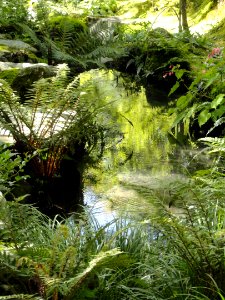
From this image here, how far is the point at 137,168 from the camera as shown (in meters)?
4.88

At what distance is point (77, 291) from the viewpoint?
1.86 metres

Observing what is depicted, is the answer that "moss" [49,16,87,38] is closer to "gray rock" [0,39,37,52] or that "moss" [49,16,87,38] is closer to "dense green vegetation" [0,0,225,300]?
"dense green vegetation" [0,0,225,300]

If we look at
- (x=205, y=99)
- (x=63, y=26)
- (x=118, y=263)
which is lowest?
(x=118, y=263)

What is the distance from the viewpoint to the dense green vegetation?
6.31ft

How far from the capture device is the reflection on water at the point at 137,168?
3934mm

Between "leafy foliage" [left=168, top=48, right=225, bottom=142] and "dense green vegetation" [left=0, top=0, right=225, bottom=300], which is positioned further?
"leafy foliage" [left=168, top=48, right=225, bottom=142]

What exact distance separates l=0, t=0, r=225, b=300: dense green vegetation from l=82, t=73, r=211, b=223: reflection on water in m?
0.12

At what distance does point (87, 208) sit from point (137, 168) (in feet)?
4.45

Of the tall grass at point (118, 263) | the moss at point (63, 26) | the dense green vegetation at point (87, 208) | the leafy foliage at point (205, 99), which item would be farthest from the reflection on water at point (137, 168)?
the moss at point (63, 26)

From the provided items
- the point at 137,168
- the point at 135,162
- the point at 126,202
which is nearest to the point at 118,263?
the point at 126,202

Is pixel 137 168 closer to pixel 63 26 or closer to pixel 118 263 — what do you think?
pixel 118 263

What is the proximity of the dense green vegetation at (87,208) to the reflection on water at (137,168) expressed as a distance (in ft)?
0.41

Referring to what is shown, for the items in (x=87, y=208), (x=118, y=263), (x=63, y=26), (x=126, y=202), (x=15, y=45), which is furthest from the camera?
(x=63, y=26)

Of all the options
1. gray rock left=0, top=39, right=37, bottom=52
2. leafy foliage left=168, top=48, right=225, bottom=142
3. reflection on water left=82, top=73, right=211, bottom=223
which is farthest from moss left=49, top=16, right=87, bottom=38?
leafy foliage left=168, top=48, right=225, bottom=142
